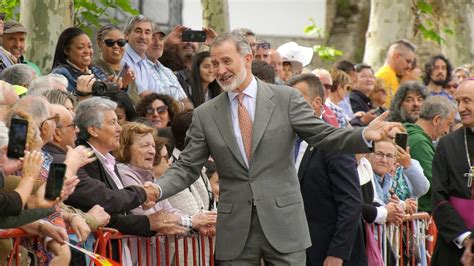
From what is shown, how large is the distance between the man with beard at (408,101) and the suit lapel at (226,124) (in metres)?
5.72

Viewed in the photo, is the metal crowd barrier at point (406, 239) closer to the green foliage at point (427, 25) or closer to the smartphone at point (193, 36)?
the smartphone at point (193, 36)

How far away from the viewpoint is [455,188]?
11023 millimetres

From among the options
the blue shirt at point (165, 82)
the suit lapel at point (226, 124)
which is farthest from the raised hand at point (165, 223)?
the blue shirt at point (165, 82)

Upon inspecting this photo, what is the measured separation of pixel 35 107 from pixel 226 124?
1.35 metres

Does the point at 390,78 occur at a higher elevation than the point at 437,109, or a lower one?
lower

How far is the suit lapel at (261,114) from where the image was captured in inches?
375

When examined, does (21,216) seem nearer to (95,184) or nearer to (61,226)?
(61,226)

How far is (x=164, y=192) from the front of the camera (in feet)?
31.6

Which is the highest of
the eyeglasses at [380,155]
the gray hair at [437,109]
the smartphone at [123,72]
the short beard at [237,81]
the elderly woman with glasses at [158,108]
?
the short beard at [237,81]

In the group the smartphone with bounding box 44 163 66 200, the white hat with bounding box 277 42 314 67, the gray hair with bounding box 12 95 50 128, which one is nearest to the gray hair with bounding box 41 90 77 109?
the gray hair with bounding box 12 95 50 128

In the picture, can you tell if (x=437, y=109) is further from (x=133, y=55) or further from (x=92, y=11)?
(x=92, y=11)

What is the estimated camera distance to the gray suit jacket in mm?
9453

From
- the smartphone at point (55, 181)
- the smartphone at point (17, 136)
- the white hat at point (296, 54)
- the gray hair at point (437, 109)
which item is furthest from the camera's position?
the white hat at point (296, 54)

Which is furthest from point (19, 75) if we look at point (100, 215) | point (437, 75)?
point (437, 75)
